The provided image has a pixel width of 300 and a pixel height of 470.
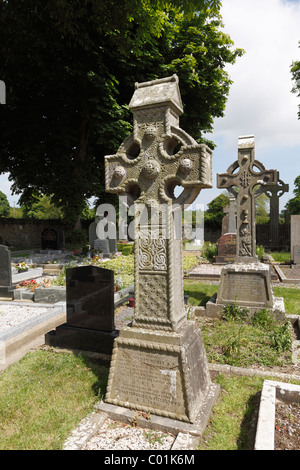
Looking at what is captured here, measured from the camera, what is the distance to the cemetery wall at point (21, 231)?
939 inches

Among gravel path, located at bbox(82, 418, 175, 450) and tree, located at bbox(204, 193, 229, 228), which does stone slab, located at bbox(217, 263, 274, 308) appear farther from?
tree, located at bbox(204, 193, 229, 228)

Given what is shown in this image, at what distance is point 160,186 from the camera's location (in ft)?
10.6

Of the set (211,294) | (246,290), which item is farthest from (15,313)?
(246,290)

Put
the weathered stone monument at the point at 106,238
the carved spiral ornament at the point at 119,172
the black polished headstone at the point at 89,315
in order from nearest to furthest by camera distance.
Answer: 1. the carved spiral ornament at the point at 119,172
2. the black polished headstone at the point at 89,315
3. the weathered stone monument at the point at 106,238

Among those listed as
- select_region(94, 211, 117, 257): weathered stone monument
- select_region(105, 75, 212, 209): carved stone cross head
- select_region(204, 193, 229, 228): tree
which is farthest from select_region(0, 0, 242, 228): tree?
select_region(204, 193, 229, 228): tree

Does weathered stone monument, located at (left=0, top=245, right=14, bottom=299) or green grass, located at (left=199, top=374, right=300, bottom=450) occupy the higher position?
weathered stone monument, located at (left=0, top=245, right=14, bottom=299)

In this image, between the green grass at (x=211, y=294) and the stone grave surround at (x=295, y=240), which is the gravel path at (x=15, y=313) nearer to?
the green grass at (x=211, y=294)

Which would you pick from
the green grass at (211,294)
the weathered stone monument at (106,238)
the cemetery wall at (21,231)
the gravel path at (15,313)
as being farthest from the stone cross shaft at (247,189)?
the cemetery wall at (21,231)

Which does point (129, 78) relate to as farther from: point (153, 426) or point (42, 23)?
point (153, 426)

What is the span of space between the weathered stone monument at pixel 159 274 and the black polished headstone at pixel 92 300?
171 centimetres

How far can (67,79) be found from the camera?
42.4ft

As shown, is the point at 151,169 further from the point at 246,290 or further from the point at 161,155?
the point at 246,290

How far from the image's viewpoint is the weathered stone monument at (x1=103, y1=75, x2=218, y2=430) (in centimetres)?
301

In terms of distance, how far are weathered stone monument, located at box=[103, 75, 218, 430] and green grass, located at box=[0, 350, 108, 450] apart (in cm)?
42
